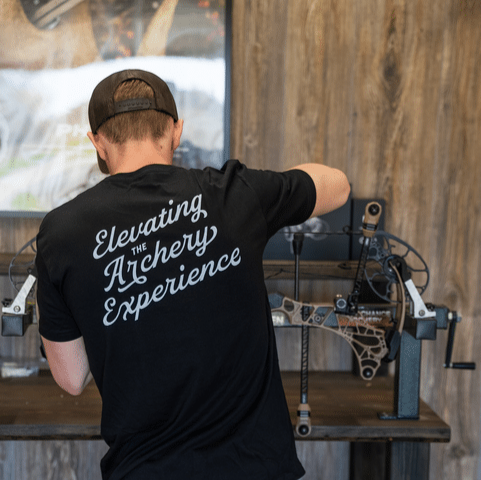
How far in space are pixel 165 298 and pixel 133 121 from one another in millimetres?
329

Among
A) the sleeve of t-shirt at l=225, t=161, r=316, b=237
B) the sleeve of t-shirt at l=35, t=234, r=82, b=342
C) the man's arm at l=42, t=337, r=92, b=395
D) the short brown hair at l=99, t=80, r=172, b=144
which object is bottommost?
the man's arm at l=42, t=337, r=92, b=395

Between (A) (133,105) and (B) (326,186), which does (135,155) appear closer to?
(A) (133,105)

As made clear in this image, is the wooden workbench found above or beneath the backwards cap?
beneath

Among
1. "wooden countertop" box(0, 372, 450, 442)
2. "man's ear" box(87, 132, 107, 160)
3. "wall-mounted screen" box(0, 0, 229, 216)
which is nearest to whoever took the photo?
"man's ear" box(87, 132, 107, 160)

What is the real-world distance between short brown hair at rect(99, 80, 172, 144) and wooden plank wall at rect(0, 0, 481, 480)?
103 cm

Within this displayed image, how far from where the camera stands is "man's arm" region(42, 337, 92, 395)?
38.9 inches

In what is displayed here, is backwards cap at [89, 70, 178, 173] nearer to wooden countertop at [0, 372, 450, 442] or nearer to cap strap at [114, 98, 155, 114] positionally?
cap strap at [114, 98, 155, 114]

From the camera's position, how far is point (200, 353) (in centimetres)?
91

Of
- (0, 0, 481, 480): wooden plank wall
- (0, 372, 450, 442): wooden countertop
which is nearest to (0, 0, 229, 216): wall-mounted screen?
(0, 0, 481, 480): wooden plank wall

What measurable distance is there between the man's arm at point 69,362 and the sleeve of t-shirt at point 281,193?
0.43 meters

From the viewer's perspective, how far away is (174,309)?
0.89m

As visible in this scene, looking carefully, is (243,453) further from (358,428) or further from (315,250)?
(315,250)

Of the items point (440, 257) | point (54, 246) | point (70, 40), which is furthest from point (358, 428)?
point (70, 40)

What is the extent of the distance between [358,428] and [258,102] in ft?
3.88
